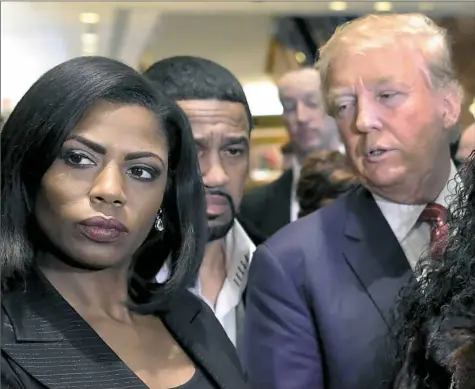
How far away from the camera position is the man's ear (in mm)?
1135

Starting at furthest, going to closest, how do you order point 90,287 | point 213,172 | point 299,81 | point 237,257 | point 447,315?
point 299,81
point 237,257
point 213,172
point 90,287
point 447,315

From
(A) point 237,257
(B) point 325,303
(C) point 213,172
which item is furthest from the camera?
(A) point 237,257

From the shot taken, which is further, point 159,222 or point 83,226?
point 159,222

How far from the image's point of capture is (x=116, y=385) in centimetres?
86

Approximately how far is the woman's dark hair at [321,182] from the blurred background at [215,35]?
0.11m

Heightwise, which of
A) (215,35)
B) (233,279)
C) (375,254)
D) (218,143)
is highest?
(215,35)

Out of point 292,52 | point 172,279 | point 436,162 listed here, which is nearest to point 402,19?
point 436,162

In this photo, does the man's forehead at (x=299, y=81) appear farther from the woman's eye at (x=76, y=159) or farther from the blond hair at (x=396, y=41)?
the woman's eye at (x=76, y=159)

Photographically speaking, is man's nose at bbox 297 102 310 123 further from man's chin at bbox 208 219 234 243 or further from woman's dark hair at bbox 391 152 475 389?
woman's dark hair at bbox 391 152 475 389

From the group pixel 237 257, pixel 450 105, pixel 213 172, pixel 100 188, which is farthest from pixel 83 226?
pixel 450 105

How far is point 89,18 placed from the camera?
135 centimetres

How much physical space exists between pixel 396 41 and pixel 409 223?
257mm

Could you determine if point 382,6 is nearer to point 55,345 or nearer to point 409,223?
point 409,223

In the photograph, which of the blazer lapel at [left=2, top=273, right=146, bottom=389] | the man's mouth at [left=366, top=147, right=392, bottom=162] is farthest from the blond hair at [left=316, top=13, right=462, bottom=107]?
the blazer lapel at [left=2, top=273, right=146, bottom=389]
